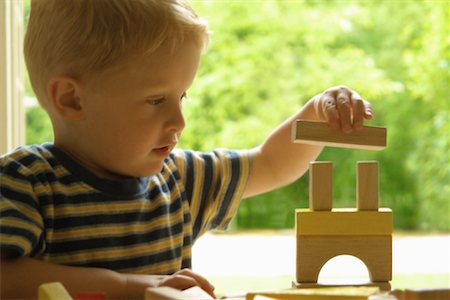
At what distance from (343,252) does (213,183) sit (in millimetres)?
256

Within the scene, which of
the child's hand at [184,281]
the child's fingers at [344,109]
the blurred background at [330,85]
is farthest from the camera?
the blurred background at [330,85]

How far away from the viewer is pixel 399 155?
193 inches

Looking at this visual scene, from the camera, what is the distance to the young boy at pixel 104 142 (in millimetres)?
809

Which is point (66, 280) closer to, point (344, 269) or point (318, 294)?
point (318, 294)

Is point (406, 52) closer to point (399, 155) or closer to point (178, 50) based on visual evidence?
point (399, 155)

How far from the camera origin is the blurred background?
4.68m

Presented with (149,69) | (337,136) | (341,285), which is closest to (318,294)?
(341,285)

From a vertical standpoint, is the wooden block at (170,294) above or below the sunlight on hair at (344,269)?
above

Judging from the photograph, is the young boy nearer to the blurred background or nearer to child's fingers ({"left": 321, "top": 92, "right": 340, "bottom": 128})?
child's fingers ({"left": 321, "top": 92, "right": 340, "bottom": 128})

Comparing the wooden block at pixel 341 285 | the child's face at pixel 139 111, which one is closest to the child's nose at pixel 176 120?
the child's face at pixel 139 111

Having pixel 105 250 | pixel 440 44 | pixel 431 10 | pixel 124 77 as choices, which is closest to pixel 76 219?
pixel 105 250

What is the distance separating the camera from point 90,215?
→ 34.2 inches

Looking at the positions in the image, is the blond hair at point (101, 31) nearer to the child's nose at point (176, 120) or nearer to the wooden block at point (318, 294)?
the child's nose at point (176, 120)

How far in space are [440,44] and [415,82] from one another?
0.32 m
